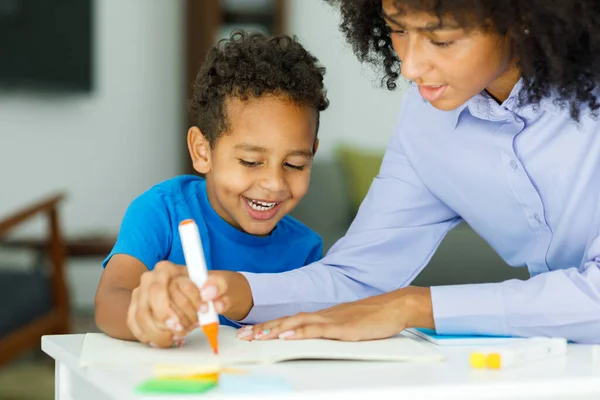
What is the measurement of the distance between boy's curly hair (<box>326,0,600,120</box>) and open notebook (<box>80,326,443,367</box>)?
38 cm

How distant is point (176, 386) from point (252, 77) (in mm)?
801

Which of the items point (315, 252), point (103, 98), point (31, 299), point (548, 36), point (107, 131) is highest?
point (548, 36)

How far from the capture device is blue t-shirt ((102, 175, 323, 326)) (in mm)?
1383

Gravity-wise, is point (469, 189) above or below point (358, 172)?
above

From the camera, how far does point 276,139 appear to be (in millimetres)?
1396

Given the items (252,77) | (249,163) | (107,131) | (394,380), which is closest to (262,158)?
(249,163)

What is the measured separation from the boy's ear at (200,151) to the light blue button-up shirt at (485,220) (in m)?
0.27

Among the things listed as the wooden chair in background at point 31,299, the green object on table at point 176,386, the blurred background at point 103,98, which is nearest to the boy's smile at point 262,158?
the green object on table at point 176,386

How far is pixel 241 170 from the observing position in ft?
4.63

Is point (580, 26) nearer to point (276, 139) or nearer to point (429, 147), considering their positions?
point (429, 147)

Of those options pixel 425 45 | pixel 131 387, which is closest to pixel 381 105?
pixel 425 45

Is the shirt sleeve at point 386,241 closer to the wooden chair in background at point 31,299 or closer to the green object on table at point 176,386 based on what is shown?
the green object on table at point 176,386

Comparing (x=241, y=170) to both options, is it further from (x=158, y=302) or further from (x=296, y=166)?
(x=158, y=302)

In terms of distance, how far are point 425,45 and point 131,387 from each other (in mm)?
568
